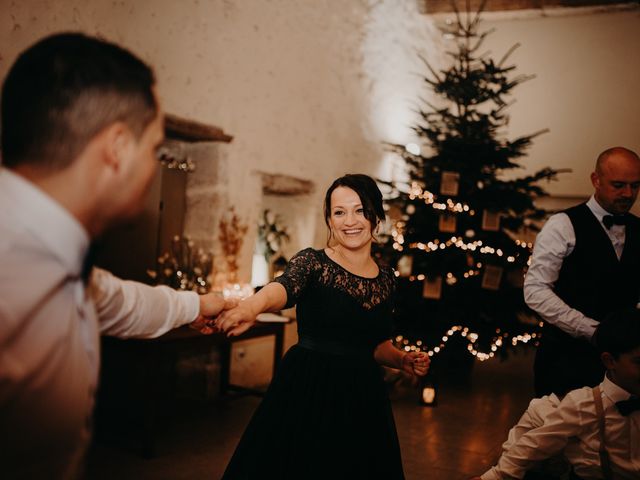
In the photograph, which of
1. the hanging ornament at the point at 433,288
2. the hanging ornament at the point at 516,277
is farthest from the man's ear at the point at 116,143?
the hanging ornament at the point at 516,277

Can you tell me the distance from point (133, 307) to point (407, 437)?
3.58 metres

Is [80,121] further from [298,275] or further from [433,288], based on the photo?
[433,288]

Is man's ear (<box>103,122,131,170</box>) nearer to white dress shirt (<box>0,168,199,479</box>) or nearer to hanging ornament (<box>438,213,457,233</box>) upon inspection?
white dress shirt (<box>0,168,199,479</box>)

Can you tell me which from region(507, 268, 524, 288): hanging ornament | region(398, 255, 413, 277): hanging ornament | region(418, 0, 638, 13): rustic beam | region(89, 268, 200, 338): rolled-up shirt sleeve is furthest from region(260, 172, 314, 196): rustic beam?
region(418, 0, 638, 13): rustic beam

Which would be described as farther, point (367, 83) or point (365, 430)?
point (367, 83)

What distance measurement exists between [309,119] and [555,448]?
14.9 ft

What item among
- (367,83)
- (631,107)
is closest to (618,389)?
(367,83)

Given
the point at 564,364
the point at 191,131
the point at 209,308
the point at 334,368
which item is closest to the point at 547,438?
the point at 564,364

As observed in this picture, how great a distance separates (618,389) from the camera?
238 centimetres

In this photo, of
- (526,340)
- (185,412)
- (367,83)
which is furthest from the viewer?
(367,83)

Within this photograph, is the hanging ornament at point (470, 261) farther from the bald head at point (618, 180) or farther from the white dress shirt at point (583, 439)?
the white dress shirt at point (583, 439)

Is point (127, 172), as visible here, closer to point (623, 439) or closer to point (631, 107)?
point (623, 439)

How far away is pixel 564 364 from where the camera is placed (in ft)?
9.54

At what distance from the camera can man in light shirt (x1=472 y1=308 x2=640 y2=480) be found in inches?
91.3
